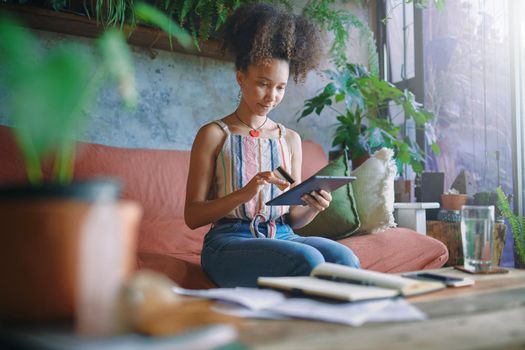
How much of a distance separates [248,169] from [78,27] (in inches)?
51.0

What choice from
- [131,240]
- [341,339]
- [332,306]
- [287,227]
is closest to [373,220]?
[287,227]

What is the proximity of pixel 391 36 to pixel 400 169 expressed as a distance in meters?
1.13

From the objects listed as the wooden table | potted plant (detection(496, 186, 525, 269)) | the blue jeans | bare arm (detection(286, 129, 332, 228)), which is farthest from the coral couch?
the wooden table

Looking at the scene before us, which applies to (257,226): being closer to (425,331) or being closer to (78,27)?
(425,331)

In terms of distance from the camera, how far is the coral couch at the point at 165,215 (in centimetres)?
179

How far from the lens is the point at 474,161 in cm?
274

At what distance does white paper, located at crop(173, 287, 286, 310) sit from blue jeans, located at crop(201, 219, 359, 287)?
0.31m

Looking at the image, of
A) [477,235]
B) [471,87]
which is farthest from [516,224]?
[477,235]

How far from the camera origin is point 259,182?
52.9 inches

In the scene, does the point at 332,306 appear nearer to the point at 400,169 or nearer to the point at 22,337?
the point at 22,337

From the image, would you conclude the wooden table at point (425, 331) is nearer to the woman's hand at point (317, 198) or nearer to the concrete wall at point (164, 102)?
the woman's hand at point (317, 198)

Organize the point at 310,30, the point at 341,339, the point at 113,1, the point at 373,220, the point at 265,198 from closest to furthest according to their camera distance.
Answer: the point at 341,339 < the point at 265,198 < the point at 310,30 < the point at 373,220 < the point at 113,1

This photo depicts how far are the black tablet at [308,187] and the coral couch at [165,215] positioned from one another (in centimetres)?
46

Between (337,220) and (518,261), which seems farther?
(518,261)
